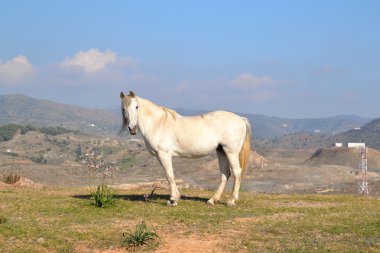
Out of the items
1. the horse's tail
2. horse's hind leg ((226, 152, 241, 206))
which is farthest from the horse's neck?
the horse's tail

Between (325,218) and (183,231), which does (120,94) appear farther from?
(325,218)

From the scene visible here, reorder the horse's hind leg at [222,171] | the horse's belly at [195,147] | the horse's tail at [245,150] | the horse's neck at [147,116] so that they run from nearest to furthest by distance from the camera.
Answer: the horse's belly at [195,147], the horse's neck at [147,116], the horse's tail at [245,150], the horse's hind leg at [222,171]

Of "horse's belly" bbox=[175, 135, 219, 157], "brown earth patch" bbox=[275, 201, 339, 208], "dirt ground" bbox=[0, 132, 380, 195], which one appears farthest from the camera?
"dirt ground" bbox=[0, 132, 380, 195]

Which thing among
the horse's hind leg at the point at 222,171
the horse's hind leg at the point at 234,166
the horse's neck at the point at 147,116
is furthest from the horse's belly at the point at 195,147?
the horse's neck at the point at 147,116

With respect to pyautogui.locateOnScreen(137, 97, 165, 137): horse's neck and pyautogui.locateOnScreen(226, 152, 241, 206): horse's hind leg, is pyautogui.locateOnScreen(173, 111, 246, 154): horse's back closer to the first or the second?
pyautogui.locateOnScreen(226, 152, 241, 206): horse's hind leg

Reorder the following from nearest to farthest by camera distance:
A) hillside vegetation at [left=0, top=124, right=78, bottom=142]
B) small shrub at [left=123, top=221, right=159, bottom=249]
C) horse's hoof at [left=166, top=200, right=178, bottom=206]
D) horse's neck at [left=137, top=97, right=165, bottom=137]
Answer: small shrub at [left=123, top=221, right=159, bottom=249] → horse's hoof at [left=166, top=200, right=178, bottom=206] → horse's neck at [left=137, top=97, right=165, bottom=137] → hillside vegetation at [left=0, top=124, right=78, bottom=142]

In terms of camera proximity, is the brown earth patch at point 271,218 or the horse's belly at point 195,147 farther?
the horse's belly at point 195,147

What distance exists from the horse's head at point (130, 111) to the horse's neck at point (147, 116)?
7.3 inches

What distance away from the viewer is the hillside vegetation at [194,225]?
10.0 metres

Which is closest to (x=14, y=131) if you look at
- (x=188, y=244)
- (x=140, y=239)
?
(x=140, y=239)

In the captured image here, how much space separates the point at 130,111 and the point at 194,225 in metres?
4.43

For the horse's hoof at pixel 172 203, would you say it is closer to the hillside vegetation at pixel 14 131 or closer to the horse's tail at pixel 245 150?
the horse's tail at pixel 245 150

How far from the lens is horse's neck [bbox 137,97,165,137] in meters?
14.8

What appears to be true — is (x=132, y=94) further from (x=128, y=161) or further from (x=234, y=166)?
(x=128, y=161)
